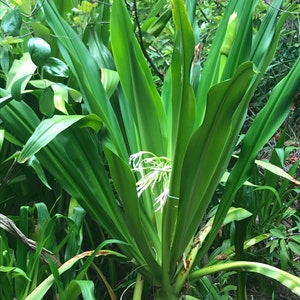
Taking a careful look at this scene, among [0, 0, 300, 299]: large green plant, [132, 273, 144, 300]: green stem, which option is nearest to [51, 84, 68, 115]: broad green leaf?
[0, 0, 300, 299]: large green plant

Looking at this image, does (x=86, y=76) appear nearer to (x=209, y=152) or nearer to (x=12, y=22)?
(x=12, y=22)

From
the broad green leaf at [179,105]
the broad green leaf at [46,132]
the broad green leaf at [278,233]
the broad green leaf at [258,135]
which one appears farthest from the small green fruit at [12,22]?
the broad green leaf at [278,233]

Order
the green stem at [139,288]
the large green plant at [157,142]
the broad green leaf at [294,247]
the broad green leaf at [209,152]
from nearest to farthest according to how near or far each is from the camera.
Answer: the broad green leaf at [209,152] < the large green plant at [157,142] < the green stem at [139,288] < the broad green leaf at [294,247]

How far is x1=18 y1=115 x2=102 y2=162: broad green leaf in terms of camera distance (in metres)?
0.78

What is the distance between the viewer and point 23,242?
2.91ft

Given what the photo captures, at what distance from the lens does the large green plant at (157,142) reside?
34.5 inches

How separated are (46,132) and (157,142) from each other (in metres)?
0.33

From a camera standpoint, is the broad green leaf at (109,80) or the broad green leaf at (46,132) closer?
the broad green leaf at (46,132)

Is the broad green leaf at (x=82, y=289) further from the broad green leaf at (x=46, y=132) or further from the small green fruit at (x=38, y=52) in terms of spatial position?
the small green fruit at (x=38, y=52)

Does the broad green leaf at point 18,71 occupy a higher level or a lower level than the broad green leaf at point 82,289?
higher

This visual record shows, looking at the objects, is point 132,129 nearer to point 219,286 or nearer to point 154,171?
point 154,171

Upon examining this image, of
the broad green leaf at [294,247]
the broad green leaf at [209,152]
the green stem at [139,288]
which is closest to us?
the broad green leaf at [209,152]

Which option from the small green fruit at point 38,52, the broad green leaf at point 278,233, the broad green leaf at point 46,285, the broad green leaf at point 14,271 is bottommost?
the broad green leaf at point 278,233

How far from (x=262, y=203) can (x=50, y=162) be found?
0.76 m
